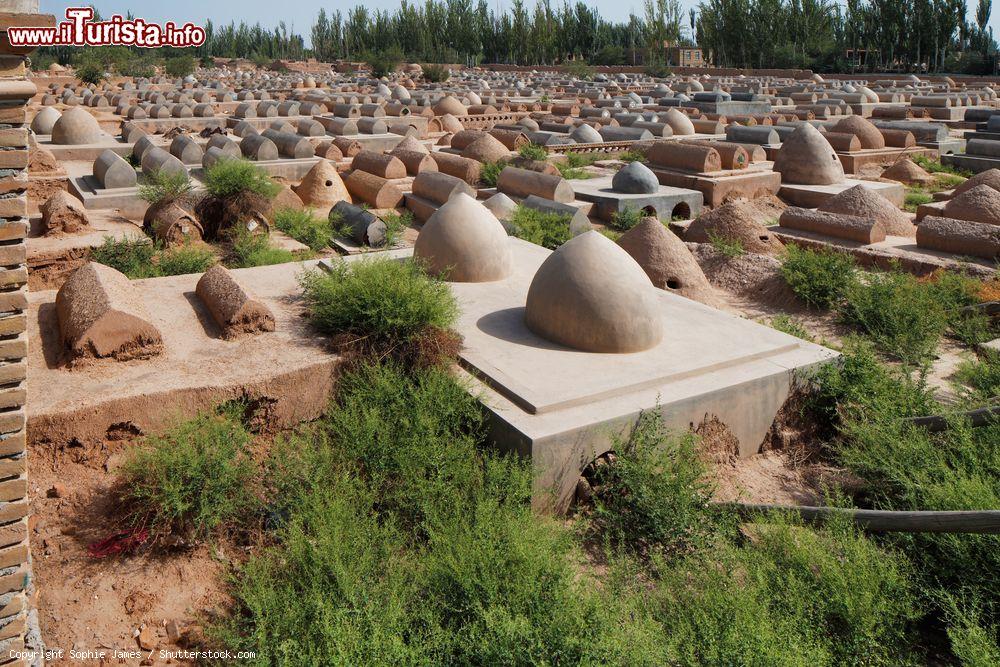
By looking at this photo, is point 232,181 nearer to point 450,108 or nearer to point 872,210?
point 872,210

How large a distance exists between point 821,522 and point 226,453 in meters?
3.91

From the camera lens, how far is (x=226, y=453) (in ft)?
15.9

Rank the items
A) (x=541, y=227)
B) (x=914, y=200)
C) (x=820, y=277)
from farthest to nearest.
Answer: (x=914, y=200), (x=541, y=227), (x=820, y=277)

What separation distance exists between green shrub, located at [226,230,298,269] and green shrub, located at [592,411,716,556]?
578 centimetres

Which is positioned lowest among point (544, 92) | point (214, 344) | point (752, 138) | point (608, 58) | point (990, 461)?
point (990, 461)

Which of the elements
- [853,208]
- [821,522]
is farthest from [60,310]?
[853,208]

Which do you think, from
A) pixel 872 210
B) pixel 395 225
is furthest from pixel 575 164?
pixel 872 210

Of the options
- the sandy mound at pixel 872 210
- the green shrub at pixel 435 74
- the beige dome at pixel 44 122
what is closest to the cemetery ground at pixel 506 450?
the sandy mound at pixel 872 210

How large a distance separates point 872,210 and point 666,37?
185 ft

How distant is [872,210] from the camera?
37.6 feet

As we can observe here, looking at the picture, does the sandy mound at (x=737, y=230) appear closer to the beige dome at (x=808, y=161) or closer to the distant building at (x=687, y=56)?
the beige dome at (x=808, y=161)

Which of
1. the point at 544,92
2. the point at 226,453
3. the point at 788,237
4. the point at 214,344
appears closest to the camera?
the point at 226,453

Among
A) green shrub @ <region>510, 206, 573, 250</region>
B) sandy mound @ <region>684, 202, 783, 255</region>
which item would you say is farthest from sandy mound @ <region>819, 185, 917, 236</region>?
green shrub @ <region>510, 206, 573, 250</region>

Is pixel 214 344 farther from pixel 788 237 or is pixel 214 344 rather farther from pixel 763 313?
pixel 788 237
